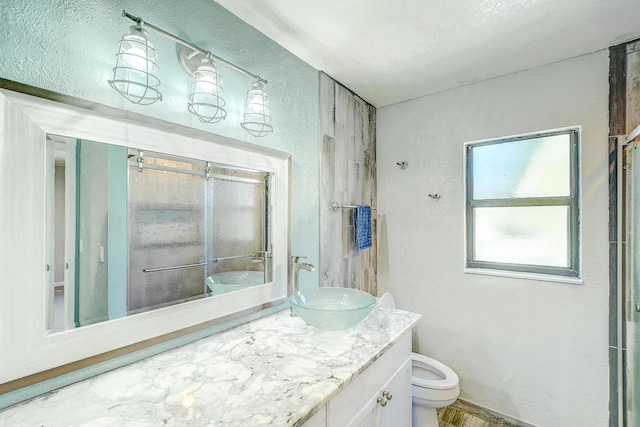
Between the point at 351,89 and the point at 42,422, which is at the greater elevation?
the point at 351,89

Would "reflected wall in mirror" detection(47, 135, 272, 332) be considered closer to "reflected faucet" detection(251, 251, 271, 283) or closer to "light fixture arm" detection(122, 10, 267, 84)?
"reflected faucet" detection(251, 251, 271, 283)

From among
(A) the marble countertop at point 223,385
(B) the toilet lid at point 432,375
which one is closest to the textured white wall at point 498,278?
(B) the toilet lid at point 432,375

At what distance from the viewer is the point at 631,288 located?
158 centimetres

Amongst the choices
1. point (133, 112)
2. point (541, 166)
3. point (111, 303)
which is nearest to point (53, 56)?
point (133, 112)

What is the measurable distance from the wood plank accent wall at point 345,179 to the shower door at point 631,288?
1.55 meters

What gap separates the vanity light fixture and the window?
1.62 meters

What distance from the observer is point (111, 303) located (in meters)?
0.97

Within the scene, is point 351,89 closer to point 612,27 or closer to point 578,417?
point 612,27

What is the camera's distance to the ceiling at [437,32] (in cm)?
135

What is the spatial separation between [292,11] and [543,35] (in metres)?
1.36

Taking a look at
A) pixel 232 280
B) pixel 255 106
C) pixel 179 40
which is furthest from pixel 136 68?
pixel 232 280

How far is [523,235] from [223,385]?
2.13 meters

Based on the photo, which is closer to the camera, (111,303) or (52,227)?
(52,227)

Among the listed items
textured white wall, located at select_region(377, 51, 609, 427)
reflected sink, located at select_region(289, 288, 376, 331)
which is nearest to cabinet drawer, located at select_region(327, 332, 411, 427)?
reflected sink, located at select_region(289, 288, 376, 331)
